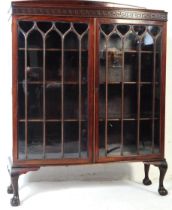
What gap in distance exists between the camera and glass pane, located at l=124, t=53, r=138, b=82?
7.41ft

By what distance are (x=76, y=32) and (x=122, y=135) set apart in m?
0.69

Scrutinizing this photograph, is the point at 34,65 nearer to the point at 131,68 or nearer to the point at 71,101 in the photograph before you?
the point at 71,101

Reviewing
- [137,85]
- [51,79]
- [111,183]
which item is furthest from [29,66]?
[111,183]

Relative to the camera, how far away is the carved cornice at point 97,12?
206 centimetres

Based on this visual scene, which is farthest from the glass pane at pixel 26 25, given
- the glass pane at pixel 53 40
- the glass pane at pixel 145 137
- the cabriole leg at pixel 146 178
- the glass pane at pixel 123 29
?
the cabriole leg at pixel 146 178

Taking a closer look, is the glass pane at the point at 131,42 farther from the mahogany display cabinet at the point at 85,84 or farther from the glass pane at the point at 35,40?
the glass pane at the point at 35,40

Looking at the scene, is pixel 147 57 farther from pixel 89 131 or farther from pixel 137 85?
pixel 89 131

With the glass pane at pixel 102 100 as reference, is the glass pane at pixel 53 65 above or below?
above

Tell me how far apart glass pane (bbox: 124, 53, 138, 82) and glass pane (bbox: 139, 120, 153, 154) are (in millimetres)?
290

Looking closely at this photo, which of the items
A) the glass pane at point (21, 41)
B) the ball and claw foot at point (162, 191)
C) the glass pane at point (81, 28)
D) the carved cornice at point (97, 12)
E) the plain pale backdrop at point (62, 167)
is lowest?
the ball and claw foot at point (162, 191)

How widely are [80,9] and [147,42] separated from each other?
0.47m

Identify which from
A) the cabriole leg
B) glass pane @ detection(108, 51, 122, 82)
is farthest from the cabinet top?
the cabriole leg

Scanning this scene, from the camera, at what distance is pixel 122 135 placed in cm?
226

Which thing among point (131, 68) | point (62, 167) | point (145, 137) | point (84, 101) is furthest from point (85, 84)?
point (62, 167)
